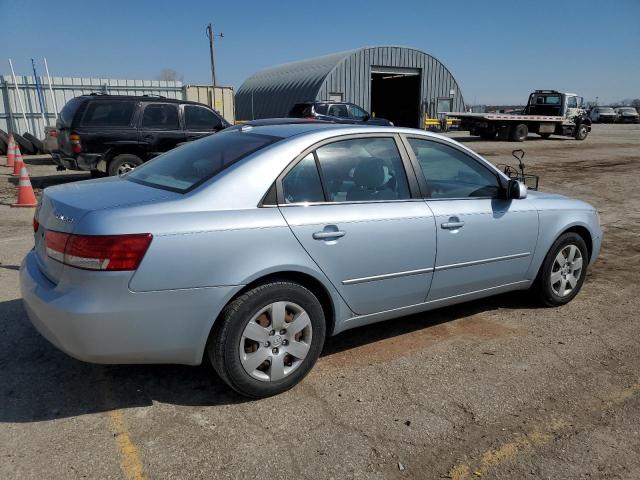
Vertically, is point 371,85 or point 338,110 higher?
point 371,85

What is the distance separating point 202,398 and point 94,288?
0.95 meters

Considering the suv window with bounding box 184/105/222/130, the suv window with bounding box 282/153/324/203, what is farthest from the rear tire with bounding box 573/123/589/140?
the suv window with bounding box 282/153/324/203

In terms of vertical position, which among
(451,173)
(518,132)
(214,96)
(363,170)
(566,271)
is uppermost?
(214,96)

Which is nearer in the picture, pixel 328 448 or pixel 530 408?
pixel 328 448

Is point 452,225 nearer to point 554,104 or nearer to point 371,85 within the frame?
point 554,104

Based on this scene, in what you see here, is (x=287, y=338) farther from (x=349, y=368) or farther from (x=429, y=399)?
(x=429, y=399)

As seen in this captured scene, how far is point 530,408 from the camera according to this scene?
300 cm

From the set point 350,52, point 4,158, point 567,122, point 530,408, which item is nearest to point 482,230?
point 530,408

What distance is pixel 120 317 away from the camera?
2.56 metres

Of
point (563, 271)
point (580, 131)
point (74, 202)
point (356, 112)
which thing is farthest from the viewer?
point (580, 131)

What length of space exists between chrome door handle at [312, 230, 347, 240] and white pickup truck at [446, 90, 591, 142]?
23957 millimetres

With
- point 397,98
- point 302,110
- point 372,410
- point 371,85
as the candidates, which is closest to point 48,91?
point 302,110

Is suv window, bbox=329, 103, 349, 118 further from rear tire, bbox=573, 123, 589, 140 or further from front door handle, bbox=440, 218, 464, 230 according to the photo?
rear tire, bbox=573, 123, 589, 140

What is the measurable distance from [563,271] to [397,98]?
34763 millimetres
